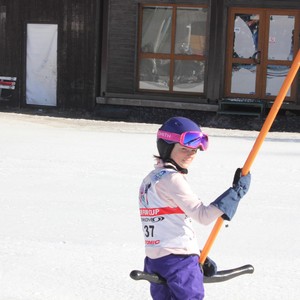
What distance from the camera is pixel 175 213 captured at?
3713 millimetres

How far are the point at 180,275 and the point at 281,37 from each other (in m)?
14.3

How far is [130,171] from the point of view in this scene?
9.34 meters

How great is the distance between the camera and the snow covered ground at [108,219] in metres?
5.18

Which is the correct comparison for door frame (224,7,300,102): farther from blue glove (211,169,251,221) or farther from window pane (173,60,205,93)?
blue glove (211,169,251,221)

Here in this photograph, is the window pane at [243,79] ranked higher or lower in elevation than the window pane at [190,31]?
lower

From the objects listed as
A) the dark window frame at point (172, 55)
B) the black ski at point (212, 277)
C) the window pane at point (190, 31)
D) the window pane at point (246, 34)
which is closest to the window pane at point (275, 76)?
the window pane at point (246, 34)

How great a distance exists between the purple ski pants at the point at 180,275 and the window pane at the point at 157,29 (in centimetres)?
1446

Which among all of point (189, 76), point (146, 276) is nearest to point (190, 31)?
point (189, 76)

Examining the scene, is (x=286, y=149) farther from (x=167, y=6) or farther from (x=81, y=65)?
(x=81, y=65)

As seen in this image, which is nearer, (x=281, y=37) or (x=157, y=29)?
(x=281, y=37)

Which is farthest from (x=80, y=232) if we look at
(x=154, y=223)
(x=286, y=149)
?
(x=286, y=149)

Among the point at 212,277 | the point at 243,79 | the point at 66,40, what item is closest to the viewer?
the point at 212,277

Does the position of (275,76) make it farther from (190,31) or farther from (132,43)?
(132,43)

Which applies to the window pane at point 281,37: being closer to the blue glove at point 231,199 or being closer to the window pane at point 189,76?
the window pane at point 189,76
